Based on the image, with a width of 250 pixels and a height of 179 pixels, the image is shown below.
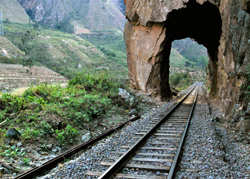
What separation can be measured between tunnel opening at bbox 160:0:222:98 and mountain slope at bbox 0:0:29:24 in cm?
9387

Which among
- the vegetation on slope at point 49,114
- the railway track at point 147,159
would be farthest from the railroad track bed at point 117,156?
the vegetation on slope at point 49,114

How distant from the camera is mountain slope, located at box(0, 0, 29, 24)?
292 ft

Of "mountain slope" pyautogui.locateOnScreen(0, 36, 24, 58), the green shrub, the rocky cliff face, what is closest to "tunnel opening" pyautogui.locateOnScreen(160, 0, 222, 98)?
the green shrub

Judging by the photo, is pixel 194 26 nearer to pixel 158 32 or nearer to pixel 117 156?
pixel 158 32

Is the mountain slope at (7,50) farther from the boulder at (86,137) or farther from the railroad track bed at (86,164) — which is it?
the railroad track bed at (86,164)

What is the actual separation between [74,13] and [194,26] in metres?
138

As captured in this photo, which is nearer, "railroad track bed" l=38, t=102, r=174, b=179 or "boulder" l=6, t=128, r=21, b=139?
"railroad track bed" l=38, t=102, r=174, b=179

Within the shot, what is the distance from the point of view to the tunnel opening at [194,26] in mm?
12898

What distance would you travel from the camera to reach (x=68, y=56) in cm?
5516

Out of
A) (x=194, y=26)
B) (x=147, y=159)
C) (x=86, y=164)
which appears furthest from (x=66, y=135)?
(x=194, y=26)

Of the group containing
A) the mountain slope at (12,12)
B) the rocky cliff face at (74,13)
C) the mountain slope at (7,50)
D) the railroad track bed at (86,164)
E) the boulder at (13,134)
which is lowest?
the mountain slope at (7,50)

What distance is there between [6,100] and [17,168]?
4.11 meters

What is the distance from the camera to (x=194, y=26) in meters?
16.4

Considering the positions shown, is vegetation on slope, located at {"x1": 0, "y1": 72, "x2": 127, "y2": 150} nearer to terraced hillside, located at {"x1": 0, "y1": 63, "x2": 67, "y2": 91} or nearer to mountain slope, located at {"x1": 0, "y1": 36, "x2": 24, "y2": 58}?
terraced hillside, located at {"x1": 0, "y1": 63, "x2": 67, "y2": 91}
